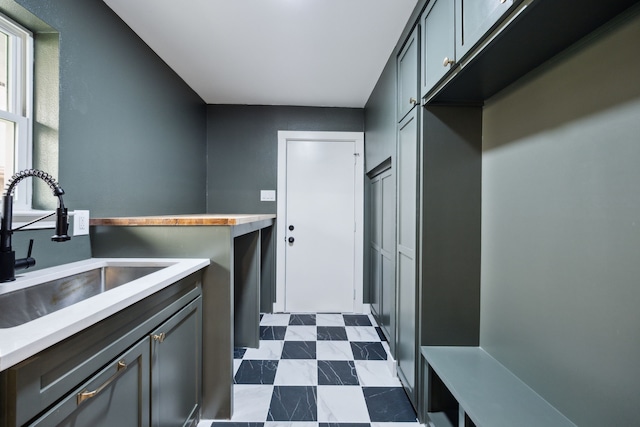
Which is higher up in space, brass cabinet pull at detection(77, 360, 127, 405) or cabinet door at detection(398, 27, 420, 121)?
cabinet door at detection(398, 27, 420, 121)

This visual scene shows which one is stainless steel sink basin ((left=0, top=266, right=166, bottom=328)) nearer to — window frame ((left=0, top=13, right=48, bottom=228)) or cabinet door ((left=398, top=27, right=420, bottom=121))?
window frame ((left=0, top=13, right=48, bottom=228))

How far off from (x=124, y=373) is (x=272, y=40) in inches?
77.3

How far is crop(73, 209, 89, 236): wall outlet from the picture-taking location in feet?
4.60

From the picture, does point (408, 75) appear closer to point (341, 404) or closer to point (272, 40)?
point (272, 40)

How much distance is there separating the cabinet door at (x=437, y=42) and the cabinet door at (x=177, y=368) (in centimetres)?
158

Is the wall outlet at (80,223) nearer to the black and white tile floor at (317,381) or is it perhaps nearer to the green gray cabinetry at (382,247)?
the black and white tile floor at (317,381)

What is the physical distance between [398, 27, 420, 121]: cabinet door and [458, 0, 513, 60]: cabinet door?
42 cm

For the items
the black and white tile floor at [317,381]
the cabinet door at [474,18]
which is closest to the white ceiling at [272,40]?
the cabinet door at [474,18]

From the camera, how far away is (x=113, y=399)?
0.85 m

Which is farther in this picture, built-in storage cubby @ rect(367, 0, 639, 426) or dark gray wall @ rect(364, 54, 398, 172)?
dark gray wall @ rect(364, 54, 398, 172)

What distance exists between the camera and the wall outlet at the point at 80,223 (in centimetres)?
140

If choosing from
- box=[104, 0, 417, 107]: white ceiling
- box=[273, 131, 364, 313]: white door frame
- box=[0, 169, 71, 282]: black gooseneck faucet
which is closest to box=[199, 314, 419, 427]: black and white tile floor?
box=[273, 131, 364, 313]: white door frame

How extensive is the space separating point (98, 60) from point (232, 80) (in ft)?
3.52

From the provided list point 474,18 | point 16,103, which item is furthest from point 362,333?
point 16,103
